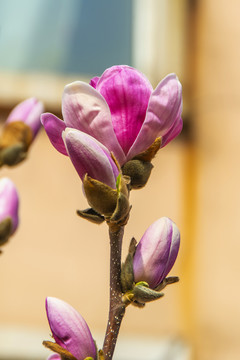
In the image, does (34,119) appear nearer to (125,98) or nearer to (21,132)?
(21,132)

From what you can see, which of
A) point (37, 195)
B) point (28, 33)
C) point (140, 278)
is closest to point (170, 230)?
point (140, 278)

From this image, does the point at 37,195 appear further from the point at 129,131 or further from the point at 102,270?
the point at 129,131

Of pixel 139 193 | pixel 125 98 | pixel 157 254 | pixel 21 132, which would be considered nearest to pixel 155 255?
pixel 157 254

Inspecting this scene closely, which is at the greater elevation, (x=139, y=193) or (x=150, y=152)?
(x=139, y=193)

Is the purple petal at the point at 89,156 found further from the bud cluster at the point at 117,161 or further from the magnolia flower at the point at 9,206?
the magnolia flower at the point at 9,206

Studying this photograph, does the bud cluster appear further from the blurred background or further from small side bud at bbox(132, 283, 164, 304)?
the blurred background

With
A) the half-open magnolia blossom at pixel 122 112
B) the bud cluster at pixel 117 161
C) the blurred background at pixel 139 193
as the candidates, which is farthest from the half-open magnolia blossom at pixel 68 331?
the blurred background at pixel 139 193
